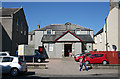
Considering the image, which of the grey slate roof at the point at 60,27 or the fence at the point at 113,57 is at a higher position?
the grey slate roof at the point at 60,27

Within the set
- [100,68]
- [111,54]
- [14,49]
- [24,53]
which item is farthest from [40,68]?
[14,49]

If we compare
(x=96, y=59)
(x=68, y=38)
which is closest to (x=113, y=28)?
(x=96, y=59)

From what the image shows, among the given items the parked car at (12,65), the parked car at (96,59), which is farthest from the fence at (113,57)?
the parked car at (12,65)

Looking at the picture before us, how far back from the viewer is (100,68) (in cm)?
1541

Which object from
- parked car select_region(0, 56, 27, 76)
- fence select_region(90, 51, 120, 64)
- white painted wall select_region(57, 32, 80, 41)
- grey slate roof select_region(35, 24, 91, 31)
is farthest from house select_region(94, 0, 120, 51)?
parked car select_region(0, 56, 27, 76)

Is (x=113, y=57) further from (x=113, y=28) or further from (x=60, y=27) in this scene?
(x=60, y=27)

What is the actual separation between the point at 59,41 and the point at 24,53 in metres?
15.2

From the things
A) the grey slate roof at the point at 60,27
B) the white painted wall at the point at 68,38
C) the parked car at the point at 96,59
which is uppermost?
the grey slate roof at the point at 60,27

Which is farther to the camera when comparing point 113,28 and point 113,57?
point 113,28

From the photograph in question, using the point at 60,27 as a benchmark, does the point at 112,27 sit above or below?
below

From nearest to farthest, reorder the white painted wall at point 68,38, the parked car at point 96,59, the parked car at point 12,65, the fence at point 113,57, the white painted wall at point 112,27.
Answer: the parked car at point 12,65, the fence at point 113,57, the parked car at point 96,59, the white painted wall at point 112,27, the white painted wall at point 68,38

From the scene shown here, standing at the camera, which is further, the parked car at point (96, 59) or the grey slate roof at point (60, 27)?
the grey slate roof at point (60, 27)

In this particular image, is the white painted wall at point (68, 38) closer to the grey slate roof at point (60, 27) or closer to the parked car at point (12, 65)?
the grey slate roof at point (60, 27)

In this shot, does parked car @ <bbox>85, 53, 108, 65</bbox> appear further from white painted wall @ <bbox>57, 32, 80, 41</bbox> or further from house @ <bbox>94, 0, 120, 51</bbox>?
white painted wall @ <bbox>57, 32, 80, 41</bbox>
